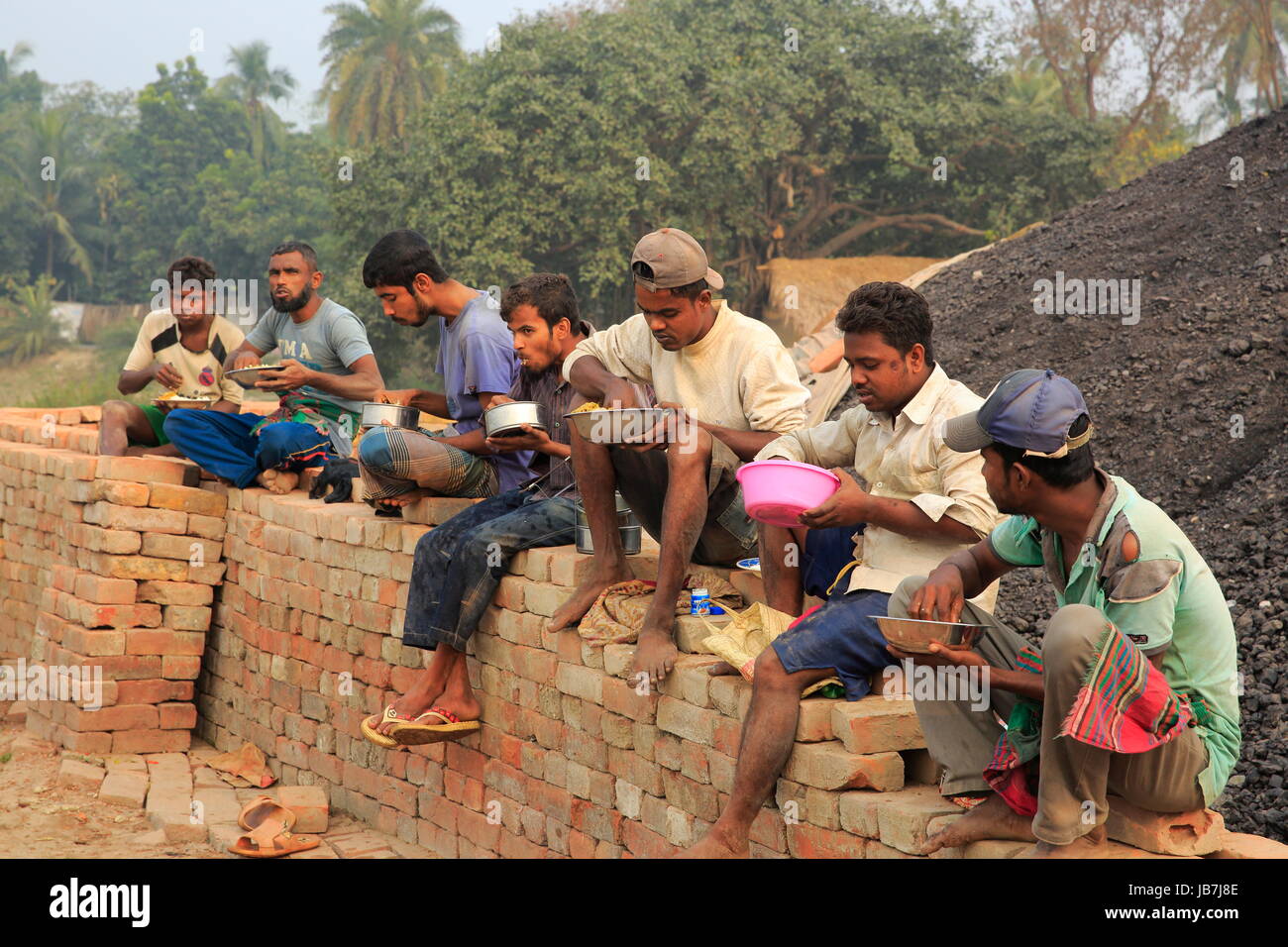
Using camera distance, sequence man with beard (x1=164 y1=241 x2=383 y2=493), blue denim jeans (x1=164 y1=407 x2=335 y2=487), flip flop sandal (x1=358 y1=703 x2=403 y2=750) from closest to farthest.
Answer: flip flop sandal (x1=358 y1=703 x2=403 y2=750) → man with beard (x1=164 y1=241 x2=383 y2=493) → blue denim jeans (x1=164 y1=407 x2=335 y2=487)

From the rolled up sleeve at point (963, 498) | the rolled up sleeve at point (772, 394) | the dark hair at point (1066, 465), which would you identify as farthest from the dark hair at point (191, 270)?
the dark hair at point (1066, 465)

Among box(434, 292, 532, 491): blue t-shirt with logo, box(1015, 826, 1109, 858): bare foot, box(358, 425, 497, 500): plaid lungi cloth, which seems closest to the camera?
box(1015, 826, 1109, 858): bare foot

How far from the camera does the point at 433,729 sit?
5852mm

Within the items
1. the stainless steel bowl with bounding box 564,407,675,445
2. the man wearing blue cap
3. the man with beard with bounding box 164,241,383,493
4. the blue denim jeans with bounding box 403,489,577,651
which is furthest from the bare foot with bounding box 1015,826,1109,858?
the man with beard with bounding box 164,241,383,493

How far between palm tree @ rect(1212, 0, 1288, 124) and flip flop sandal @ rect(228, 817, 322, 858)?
20588 millimetres

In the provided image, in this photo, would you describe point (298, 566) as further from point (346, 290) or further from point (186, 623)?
point (346, 290)

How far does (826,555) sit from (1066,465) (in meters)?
1.36

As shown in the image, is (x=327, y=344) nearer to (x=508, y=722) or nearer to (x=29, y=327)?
(x=508, y=722)

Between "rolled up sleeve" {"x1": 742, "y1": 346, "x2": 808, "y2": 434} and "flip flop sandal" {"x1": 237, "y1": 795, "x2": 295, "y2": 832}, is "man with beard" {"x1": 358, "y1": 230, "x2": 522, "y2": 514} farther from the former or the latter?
"flip flop sandal" {"x1": 237, "y1": 795, "x2": 295, "y2": 832}

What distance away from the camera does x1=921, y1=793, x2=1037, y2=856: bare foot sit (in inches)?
138

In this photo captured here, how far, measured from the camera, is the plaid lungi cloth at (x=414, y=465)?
20.6 feet

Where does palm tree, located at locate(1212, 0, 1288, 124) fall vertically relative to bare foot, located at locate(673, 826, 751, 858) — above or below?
above

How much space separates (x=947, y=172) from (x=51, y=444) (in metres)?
18.8

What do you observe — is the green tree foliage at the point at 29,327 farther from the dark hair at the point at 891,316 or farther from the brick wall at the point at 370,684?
the dark hair at the point at 891,316
